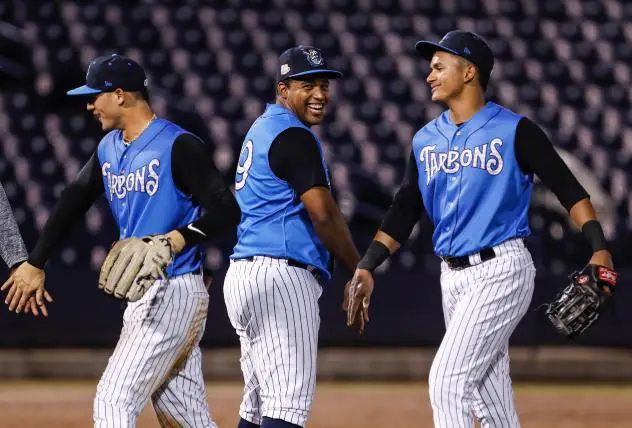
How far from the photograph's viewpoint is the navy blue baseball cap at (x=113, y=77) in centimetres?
598

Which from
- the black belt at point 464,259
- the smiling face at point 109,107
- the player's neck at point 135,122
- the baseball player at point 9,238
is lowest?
the black belt at point 464,259

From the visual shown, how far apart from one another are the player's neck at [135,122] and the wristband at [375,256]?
3.77 feet

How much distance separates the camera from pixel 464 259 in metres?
6.05

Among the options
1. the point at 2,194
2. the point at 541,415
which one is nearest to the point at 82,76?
the point at 541,415

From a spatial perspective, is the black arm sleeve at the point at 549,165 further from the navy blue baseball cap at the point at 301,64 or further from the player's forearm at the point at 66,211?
the player's forearm at the point at 66,211

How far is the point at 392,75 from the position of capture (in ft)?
54.7

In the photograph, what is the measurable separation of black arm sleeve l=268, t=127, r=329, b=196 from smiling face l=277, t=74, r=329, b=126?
0.65 ft

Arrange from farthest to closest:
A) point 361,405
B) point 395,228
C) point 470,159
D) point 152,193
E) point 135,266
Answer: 1. point 361,405
2. point 395,228
3. point 470,159
4. point 152,193
5. point 135,266

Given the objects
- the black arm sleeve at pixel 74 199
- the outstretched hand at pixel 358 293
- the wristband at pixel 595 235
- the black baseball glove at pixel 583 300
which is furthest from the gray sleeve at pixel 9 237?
the wristband at pixel 595 235

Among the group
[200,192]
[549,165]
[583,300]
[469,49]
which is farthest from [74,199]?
[583,300]

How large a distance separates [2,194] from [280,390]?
151 centimetres

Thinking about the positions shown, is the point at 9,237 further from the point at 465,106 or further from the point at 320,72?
the point at 465,106

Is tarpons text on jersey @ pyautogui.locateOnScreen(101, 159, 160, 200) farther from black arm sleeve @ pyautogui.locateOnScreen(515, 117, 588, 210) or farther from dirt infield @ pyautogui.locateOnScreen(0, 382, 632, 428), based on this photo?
dirt infield @ pyautogui.locateOnScreen(0, 382, 632, 428)

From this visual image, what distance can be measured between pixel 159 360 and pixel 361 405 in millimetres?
5691
